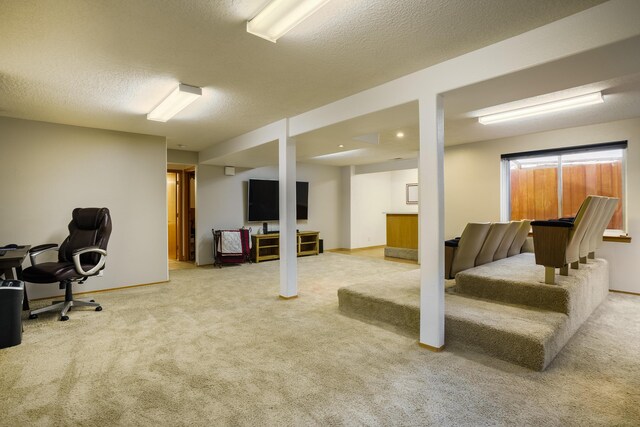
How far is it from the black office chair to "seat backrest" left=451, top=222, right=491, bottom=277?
3.97m

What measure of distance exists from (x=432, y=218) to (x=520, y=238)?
305cm

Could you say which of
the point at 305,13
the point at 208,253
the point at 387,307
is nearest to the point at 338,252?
the point at 208,253

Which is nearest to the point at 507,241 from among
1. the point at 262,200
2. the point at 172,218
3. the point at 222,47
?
the point at 222,47

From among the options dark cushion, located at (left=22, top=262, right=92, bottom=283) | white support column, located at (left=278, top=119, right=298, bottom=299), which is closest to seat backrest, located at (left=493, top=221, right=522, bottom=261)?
→ white support column, located at (left=278, top=119, right=298, bottom=299)

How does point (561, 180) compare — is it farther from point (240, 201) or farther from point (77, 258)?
point (77, 258)

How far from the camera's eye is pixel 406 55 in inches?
98.9

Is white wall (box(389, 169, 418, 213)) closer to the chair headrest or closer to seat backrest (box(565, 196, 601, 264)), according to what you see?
seat backrest (box(565, 196, 601, 264))

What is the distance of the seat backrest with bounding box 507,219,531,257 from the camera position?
4.74m

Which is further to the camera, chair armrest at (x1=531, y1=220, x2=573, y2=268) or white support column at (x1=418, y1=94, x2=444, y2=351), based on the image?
chair armrest at (x1=531, y1=220, x2=573, y2=268)

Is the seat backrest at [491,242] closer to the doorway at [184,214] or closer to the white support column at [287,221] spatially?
the white support column at [287,221]

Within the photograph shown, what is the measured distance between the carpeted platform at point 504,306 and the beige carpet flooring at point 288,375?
0.42 feet

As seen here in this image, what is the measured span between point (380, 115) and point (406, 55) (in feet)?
2.75

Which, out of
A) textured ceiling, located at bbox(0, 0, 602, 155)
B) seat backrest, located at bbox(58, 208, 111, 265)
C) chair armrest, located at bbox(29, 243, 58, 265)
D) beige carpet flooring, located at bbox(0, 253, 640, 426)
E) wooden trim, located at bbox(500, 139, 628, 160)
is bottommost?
beige carpet flooring, located at bbox(0, 253, 640, 426)

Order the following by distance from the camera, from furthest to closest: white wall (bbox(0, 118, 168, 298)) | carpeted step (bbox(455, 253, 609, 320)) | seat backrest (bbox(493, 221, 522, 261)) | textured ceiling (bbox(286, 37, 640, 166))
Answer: seat backrest (bbox(493, 221, 522, 261)), white wall (bbox(0, 118, 168, 298)), carpeted step (bbox(455, 253, 609, 320)), textured ceiling (bbox(286, 37, 640, 166))
